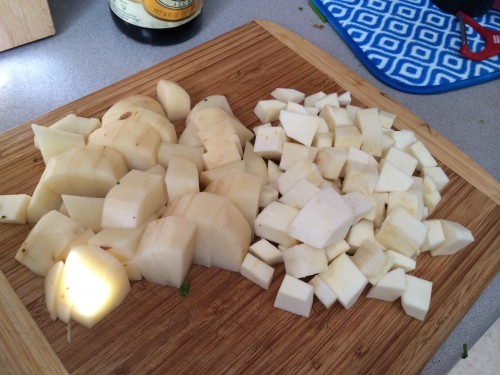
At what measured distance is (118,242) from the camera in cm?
103

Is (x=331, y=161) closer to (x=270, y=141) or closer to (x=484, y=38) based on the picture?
(x=270, y=141)

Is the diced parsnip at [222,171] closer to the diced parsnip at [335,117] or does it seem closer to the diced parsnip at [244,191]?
the diced parsnip at [244,191]

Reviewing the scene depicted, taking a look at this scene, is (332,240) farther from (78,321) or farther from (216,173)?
(78,321)

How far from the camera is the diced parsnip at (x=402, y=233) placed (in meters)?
1.13

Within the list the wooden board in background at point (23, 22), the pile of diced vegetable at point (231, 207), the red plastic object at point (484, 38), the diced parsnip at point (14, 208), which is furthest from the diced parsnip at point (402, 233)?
the wooden board in background at point (23, 22)

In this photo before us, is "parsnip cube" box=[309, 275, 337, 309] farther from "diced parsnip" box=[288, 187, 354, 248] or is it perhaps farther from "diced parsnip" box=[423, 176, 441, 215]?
"diced parsnip" box=[423, 176, 441, 215]

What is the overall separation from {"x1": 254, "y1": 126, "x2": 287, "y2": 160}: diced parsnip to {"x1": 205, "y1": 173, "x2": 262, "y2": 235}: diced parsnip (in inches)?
4.6

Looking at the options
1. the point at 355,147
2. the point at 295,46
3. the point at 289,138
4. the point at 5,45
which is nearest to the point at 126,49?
the point at 5,45

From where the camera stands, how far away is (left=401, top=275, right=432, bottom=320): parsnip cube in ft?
3.49

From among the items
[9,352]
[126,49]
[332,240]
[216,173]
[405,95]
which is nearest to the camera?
[9,352]

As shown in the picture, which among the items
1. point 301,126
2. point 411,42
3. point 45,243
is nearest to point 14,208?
point 45,243

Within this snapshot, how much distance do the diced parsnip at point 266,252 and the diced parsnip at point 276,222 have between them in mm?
22

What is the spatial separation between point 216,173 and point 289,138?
0.75ft

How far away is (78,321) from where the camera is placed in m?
1.02
